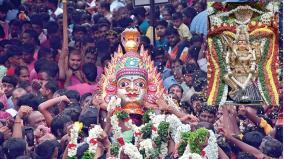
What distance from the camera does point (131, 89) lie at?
61.0 ft

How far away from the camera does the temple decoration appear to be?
16.9 meters

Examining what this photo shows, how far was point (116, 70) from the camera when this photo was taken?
742 inches

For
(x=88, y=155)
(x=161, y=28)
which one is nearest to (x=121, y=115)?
(x=88, y=155)

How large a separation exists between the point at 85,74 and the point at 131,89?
3.32 m

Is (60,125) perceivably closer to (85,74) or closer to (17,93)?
(17,93)

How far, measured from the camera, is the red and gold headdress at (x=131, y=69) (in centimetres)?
1869

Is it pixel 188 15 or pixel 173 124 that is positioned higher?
pixel 188 15

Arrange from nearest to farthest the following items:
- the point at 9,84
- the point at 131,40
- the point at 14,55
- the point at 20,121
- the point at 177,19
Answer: the point at 131,40
the point at 20,121
the point at 9,84
the point at 14,55
the point at 177,19

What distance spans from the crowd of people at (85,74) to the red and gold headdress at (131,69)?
0.86 ft

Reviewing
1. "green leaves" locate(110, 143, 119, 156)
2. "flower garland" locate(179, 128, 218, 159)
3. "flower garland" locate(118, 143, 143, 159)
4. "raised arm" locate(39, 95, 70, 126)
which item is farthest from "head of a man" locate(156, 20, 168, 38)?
"flower garland" locate(179, 128, 218, 159)

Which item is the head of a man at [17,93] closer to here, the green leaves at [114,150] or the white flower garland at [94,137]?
the white flower garland at [94,137]

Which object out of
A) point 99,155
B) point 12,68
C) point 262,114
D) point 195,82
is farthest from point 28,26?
point 99,155

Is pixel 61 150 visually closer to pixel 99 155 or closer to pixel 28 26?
pixel 99 155

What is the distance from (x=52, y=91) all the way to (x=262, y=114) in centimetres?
269
